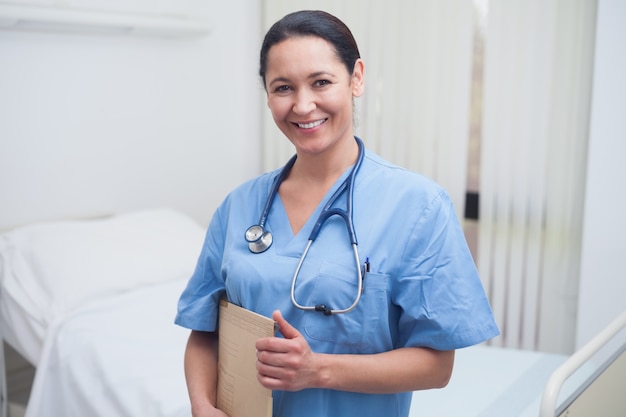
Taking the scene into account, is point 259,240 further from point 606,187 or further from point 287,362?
point 606,187

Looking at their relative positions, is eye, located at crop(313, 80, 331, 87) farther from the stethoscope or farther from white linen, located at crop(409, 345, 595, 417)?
white linen, located at crop(409, 345, 595, 417)

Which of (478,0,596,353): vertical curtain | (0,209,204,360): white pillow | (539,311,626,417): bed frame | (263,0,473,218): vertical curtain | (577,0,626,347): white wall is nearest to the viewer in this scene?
(539,311,626,417): bed frame

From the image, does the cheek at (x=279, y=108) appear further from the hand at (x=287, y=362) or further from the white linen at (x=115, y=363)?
the white linen at (x=115, y=363)

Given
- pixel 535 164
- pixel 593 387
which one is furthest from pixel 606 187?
pixel 593 387

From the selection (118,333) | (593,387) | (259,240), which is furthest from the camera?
(118,333)

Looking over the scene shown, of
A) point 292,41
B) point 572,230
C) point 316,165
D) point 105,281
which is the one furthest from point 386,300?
point 572,230

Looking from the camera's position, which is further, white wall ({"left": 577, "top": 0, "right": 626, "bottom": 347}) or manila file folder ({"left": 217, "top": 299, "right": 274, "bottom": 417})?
white wall ({"left": 577, "top": 0, "right": 626, "bottom": 347})

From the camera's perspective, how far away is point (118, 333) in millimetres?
2240

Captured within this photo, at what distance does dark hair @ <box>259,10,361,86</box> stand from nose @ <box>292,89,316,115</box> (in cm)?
9

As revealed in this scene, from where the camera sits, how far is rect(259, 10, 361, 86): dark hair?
48.7 inches

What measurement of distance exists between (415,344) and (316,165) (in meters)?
0.37

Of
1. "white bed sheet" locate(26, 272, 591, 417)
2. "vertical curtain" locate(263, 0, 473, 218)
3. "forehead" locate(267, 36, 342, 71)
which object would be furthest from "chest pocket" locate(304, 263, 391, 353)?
"vertical curtain" locate(263, 0, 473, 218)

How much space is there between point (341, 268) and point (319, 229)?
93mm

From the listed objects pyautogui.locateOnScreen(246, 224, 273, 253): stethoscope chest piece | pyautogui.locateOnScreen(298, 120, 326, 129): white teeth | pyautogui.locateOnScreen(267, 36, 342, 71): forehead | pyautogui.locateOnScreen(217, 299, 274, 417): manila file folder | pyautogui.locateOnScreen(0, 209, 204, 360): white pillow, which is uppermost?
pyautogui.locateOnScreen(267, 36, 342, 71): forehead
